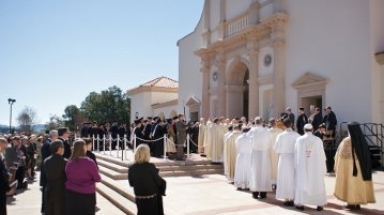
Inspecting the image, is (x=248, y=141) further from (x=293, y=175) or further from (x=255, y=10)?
(x=255, y=10)

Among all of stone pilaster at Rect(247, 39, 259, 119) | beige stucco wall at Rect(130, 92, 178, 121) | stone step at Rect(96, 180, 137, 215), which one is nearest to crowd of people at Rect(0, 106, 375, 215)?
stone step at Rect(96, 180, 137, 215)

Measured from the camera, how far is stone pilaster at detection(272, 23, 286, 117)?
1858 cm

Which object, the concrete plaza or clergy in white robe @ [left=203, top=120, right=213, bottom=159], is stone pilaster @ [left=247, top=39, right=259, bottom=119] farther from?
the concrete plaza

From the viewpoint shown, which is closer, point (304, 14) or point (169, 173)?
point (169, 173)

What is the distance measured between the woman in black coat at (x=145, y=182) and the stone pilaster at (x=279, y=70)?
13.9 meters

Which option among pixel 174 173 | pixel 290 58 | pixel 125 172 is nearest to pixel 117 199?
pixel 125 172

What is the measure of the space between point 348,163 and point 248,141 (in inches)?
112

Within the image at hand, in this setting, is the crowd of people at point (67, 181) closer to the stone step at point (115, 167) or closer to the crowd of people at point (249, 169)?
the crowd of people at point (249, 169)

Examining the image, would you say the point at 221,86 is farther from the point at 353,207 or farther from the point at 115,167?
the point at 353,207

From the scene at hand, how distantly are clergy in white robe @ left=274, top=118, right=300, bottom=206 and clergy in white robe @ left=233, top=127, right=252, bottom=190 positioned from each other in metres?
1.74

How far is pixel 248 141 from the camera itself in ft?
33.5

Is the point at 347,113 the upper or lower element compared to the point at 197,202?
upper

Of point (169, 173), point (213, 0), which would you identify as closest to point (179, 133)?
point (169, 173)

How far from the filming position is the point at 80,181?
573 centimetres
